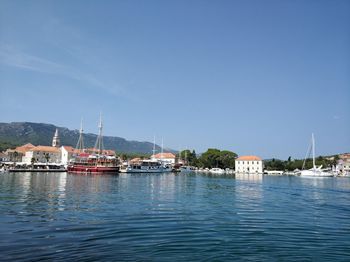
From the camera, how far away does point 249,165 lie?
187125 mm

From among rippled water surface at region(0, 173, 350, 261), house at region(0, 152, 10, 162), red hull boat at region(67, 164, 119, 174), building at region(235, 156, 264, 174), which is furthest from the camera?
building at region(235, 156, 264, 174)

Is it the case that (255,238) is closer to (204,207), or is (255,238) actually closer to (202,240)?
(202,240)

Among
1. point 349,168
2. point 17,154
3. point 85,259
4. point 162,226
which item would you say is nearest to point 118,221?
point 162,226

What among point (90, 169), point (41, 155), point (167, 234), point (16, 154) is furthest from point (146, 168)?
point (167, 234)

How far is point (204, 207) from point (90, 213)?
30.5ft

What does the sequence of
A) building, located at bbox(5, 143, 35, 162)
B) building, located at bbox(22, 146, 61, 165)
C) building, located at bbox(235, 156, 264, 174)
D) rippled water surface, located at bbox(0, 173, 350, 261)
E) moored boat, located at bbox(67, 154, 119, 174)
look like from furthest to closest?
building, located at bbox(235, 156, 264, 174)
building, located at bbox(5, 143, 35, 162)
building, located at bbox(22, 146, 61, 165)
moored boat, located at bbox(67, 154, 119, 174)
rippled water surface, located at bbox(0, 173, 350, 261)

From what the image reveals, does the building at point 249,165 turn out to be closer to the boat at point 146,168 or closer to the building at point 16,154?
the boat at point 146,168

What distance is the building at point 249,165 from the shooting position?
18638 centimetres

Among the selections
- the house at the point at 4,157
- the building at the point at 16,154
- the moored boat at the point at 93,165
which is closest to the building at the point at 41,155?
the building at the point at 16,154

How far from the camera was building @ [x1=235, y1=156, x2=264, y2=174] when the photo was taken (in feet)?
611

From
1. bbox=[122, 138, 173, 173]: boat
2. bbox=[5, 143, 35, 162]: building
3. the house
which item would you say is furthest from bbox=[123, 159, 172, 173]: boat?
the house

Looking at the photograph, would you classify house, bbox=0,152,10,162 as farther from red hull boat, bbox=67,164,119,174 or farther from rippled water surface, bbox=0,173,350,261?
rippled water surface, bbox=0,173,350,261

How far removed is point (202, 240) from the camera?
48.7 feet

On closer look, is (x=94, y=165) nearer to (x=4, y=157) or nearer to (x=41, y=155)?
(x=41, y=155)
